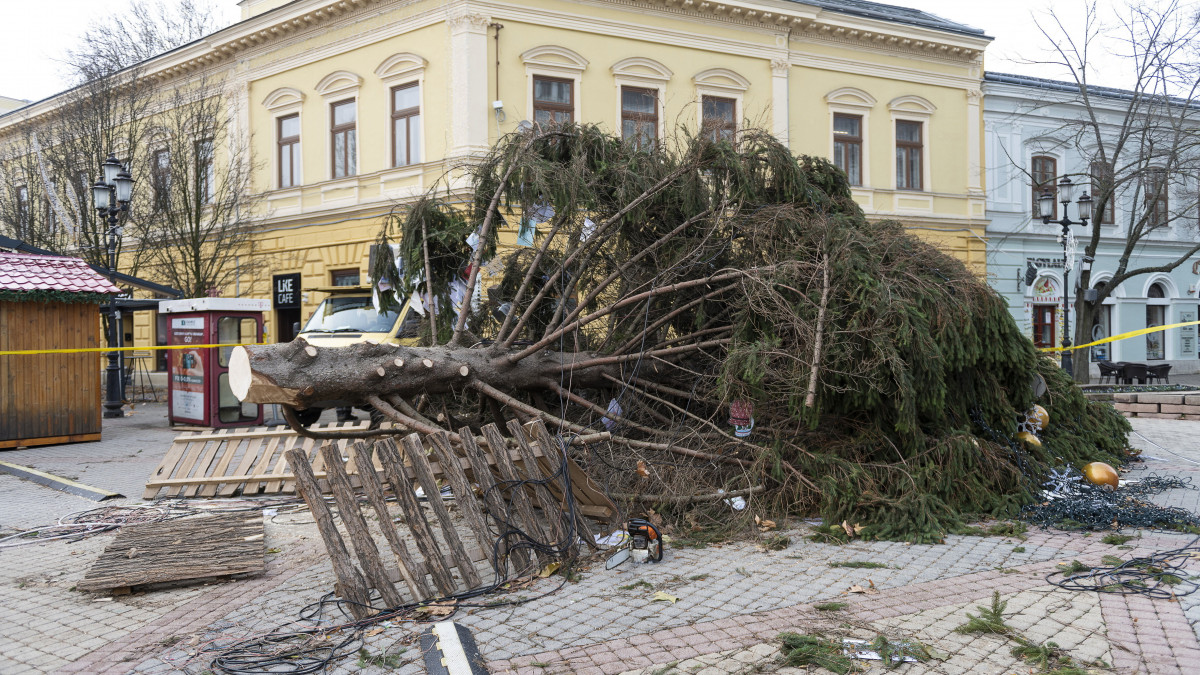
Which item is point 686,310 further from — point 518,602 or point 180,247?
point 180,247

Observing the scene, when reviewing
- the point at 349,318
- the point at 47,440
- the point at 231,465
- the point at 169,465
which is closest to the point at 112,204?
the point at 47,440

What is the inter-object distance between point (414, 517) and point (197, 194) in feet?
55.1

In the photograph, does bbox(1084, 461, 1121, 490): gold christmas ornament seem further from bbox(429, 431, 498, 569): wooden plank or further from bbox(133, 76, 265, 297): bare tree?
bbox(133, 76, 265, 297): bare tree

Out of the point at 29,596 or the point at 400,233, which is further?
the point at 400,233

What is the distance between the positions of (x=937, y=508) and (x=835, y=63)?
63.7 feet

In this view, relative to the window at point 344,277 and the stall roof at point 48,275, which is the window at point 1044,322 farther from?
the stall roof at point 48,275

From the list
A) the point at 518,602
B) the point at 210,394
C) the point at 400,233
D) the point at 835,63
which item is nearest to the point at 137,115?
the point at 210,394

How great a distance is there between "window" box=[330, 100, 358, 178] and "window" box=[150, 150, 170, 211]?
3.79m

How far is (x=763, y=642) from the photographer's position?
4.04 meters

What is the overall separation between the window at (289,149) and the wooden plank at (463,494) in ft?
61.6

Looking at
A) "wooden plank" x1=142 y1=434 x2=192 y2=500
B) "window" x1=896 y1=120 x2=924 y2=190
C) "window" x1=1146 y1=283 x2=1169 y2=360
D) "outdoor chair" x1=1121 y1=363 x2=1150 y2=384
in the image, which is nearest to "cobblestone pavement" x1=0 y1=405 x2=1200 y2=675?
"wooden plank" x1=142 y1=434 x2=192 y2=500

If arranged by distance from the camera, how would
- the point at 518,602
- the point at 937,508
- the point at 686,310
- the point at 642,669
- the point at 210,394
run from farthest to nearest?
1. the point at 210,394
2. the point at 686,310
3. the point at 937,508
4. the point at 518,602
5. the point at 642,669

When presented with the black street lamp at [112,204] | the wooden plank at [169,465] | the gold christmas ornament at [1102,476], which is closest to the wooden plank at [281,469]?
the wooden plank at [169,465]

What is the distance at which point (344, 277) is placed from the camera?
2123cm
